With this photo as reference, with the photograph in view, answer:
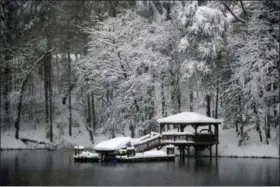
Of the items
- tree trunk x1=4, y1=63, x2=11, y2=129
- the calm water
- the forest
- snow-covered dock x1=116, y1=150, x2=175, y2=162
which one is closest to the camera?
the calm water

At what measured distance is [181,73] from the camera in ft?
144

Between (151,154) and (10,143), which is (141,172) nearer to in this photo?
(151,154)

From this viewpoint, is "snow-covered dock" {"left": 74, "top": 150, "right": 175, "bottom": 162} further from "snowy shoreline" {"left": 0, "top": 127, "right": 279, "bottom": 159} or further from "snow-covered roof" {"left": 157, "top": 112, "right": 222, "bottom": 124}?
"snowy shoreline" {"left": 0, "top": 127, "right": 279, "bottom": 159}

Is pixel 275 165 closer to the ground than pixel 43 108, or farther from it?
closer to the ground

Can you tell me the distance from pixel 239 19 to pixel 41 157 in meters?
18.6

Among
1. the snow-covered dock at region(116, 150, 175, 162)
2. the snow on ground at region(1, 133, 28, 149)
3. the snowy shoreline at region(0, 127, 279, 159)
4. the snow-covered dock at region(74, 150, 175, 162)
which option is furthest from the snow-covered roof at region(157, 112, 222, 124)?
the snow on ground at region(1, 133, 28, 149)

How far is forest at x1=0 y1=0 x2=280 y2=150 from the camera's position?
40281mm

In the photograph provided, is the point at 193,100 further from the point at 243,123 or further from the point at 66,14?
the point at 66,14

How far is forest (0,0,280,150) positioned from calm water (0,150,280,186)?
668 centimetres

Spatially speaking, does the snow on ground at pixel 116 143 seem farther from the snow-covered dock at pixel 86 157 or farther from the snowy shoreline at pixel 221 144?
the snowy shoreline at pixel 221 144

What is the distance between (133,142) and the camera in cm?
3806

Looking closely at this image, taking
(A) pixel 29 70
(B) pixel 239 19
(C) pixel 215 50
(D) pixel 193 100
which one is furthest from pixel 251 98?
(A) pixel 29 70

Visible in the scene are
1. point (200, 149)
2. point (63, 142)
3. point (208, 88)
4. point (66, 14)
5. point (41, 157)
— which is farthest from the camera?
point (66, 14)

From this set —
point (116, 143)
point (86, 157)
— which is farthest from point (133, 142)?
point (86, 157)
